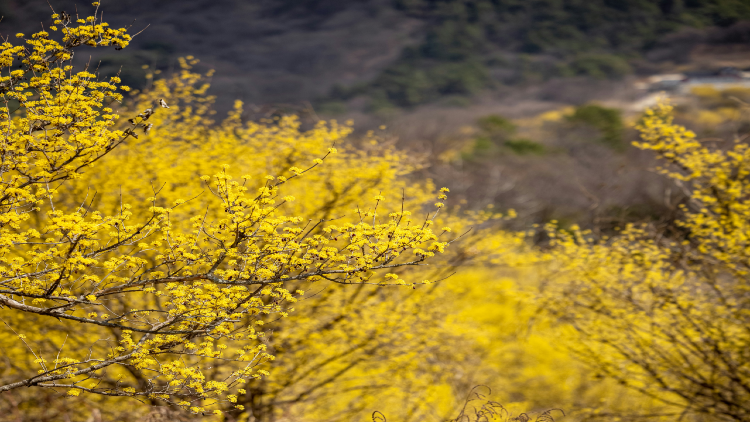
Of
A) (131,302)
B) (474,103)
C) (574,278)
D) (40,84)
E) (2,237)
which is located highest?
(40,84)

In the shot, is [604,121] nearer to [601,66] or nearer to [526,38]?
[601,66]

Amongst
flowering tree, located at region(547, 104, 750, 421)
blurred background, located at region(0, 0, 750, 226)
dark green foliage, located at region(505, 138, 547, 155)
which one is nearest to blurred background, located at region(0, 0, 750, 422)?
dark green foliage, located at region(505, 138, 547, 155)

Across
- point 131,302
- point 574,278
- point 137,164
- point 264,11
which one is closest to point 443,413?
point 574,278

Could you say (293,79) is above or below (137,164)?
below

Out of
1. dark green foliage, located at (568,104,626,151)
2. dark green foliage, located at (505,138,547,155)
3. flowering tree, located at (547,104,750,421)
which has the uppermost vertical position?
flowering tree, located at (547,104,750,421)

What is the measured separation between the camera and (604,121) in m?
41.7

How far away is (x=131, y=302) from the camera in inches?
355

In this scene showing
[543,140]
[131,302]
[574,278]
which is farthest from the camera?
[543,140]

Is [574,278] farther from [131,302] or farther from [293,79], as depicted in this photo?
[293,79]

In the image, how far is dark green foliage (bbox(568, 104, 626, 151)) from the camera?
39.6m

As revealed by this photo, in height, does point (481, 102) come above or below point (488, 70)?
below

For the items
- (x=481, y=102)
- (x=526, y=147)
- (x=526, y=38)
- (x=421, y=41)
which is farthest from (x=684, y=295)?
(x=526, y=38)

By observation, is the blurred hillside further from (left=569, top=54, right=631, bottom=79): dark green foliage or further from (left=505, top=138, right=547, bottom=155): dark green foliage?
(left=505, top=138, right=547, bottom=155): dark green foliage

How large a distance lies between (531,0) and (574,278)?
10151 cm
